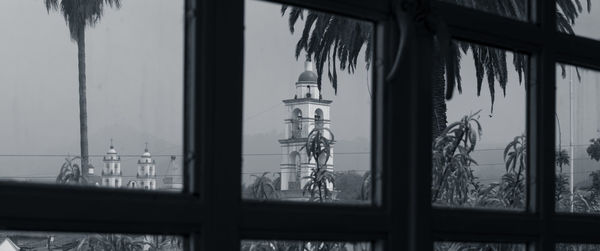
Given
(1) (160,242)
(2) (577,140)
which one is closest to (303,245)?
(1) (160,242)

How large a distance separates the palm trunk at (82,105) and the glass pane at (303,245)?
21 centimetres

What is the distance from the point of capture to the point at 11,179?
0.90 m

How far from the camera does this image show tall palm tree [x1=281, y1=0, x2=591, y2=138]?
120 centimetres

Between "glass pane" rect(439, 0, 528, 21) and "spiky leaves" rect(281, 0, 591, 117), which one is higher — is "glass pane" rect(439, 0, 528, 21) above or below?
above

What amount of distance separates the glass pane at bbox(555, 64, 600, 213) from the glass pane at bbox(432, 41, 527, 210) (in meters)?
0.11

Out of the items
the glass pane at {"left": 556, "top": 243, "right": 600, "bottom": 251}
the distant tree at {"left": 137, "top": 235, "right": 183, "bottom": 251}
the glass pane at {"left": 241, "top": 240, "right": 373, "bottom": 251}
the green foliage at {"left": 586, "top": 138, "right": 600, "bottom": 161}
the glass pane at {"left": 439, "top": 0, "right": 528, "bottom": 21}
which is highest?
the glass pane at {"left": 439, "top": 0, "right": 528, "bottom": 21}

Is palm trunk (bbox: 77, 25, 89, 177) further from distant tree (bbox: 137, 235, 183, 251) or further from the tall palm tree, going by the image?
the tall palm tree

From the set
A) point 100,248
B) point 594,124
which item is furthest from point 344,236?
point 594,124

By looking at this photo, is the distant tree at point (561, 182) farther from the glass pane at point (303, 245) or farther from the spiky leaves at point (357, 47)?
the glass pane at point (303, 245)

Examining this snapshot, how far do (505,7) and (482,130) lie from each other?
7.0 inches

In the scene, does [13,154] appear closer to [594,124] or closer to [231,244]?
[231,244]

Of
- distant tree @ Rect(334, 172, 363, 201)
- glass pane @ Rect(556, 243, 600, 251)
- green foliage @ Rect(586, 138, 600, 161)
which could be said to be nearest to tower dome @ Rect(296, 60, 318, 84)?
distant tree @ Rect(334, 172, 363, 201)

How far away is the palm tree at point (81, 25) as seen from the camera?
94 centimetres

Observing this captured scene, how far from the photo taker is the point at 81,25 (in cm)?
94
